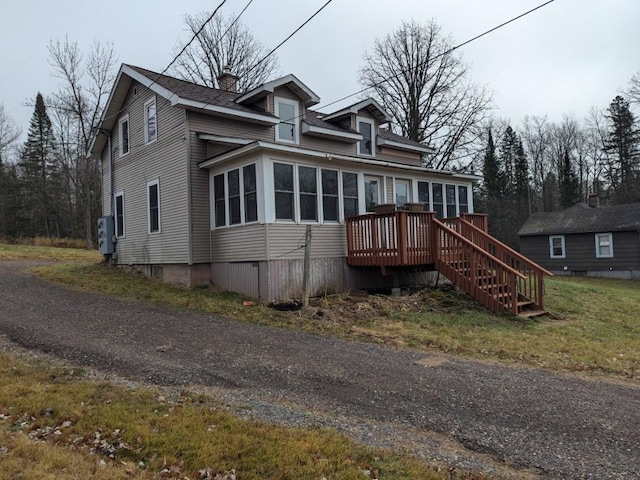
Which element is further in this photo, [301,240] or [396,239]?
[301,240]

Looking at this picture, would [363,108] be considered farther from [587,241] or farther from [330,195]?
[587,241]

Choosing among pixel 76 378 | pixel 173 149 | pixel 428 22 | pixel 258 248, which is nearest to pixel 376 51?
pixel 428 22

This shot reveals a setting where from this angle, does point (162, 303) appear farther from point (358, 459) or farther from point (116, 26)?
point (358, 459)

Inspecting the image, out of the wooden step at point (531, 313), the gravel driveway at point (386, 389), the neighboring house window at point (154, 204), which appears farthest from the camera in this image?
the neighboring house window at point (154, 204)

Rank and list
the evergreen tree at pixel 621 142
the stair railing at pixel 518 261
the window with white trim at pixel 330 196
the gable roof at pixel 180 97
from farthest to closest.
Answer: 1. the evergreen tree at pixel 621 142
2. the gable roof at pixel 180 97
3. the window with white trim at pixel 330 196
4. the stair railing at pixel 518 261

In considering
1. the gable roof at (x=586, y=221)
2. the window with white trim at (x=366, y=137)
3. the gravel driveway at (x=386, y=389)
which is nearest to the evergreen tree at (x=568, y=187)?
the gable roof at (x=586, y=221)

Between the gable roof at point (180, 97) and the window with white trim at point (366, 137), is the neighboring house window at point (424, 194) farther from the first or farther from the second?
the gable roof at point (180, 97)

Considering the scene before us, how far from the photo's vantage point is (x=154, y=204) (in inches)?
541

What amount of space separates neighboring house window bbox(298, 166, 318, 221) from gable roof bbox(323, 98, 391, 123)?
4.95 meters

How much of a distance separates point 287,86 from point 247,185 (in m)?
4.62

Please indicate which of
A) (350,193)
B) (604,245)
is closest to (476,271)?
(350,193)

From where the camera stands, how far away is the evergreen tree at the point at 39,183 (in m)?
36.0

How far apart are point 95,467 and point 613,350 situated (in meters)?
7.80

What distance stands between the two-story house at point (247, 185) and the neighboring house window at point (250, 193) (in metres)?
0.03
